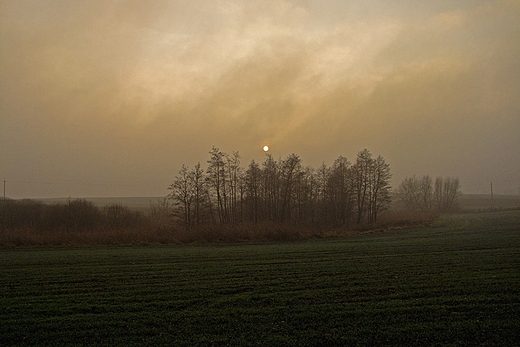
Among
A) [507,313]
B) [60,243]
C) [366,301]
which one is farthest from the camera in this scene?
[60,243]

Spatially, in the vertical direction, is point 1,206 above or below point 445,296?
above

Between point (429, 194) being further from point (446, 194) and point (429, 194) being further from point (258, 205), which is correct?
point (258, 205)

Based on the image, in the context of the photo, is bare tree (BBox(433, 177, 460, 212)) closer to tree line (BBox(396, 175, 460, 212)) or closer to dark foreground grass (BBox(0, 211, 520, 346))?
tree line (BBox(396, 175, 460, 212))

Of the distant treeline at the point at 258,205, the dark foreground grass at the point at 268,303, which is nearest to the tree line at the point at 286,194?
the distant treeline at the point at 258,205

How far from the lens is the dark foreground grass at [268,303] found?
8.01 metres

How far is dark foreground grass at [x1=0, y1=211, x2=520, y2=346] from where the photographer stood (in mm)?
8008

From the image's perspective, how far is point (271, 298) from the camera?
36.6 feet

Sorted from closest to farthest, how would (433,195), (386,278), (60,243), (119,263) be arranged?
(386,278)
(119,263)
(60,243)
(433,195)

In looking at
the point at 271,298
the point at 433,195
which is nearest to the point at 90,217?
the point at 271,298

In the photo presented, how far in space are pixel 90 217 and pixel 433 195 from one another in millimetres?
110811

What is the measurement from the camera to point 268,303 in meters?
10.7

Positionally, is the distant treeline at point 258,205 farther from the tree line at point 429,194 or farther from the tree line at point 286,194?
Result: the tree line at point 429,194

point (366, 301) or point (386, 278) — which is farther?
point (386, 278)

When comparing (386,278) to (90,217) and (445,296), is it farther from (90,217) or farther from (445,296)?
(90,217)
